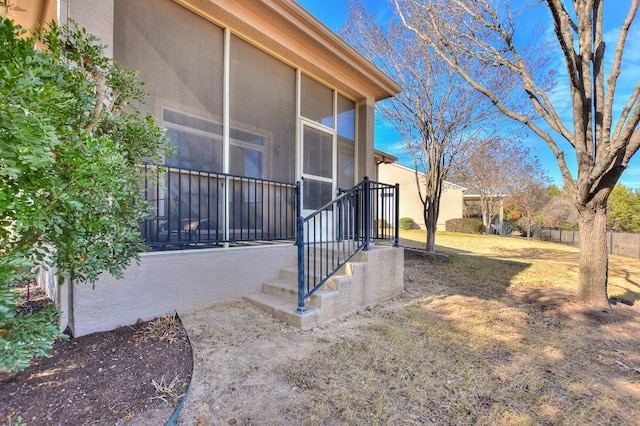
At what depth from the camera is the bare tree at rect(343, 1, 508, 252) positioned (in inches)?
309

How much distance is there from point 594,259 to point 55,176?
612cm

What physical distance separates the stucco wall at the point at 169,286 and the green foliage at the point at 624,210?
25.4 meters

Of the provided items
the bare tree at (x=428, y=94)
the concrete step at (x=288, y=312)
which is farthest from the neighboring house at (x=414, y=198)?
the concrete step at (x=288, y=312)

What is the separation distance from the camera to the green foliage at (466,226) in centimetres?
1958

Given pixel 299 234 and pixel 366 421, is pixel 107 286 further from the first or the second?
pixel 366 421

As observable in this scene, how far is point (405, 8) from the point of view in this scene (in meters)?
6.64

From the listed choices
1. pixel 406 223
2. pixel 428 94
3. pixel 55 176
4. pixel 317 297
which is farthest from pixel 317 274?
pixel 406 223

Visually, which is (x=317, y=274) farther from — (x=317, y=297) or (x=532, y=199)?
(x=532, y=199)

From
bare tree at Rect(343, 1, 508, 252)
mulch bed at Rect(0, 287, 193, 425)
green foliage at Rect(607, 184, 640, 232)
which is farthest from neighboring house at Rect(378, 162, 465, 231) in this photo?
mulch bed at Rect(0, 287, 193, 425)

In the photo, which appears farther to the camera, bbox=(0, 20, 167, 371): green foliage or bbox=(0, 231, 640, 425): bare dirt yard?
bbox=(0, 231, 640, 425): bare dirt yard

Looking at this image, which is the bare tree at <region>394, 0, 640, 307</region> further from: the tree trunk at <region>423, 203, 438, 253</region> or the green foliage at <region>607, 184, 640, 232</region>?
the green foliage at <region>607, 184, 640, 232</region>

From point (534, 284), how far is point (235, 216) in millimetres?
5793

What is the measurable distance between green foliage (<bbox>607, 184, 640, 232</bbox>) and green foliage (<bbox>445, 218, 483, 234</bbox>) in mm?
8842

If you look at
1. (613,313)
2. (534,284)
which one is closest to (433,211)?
(534,284)
